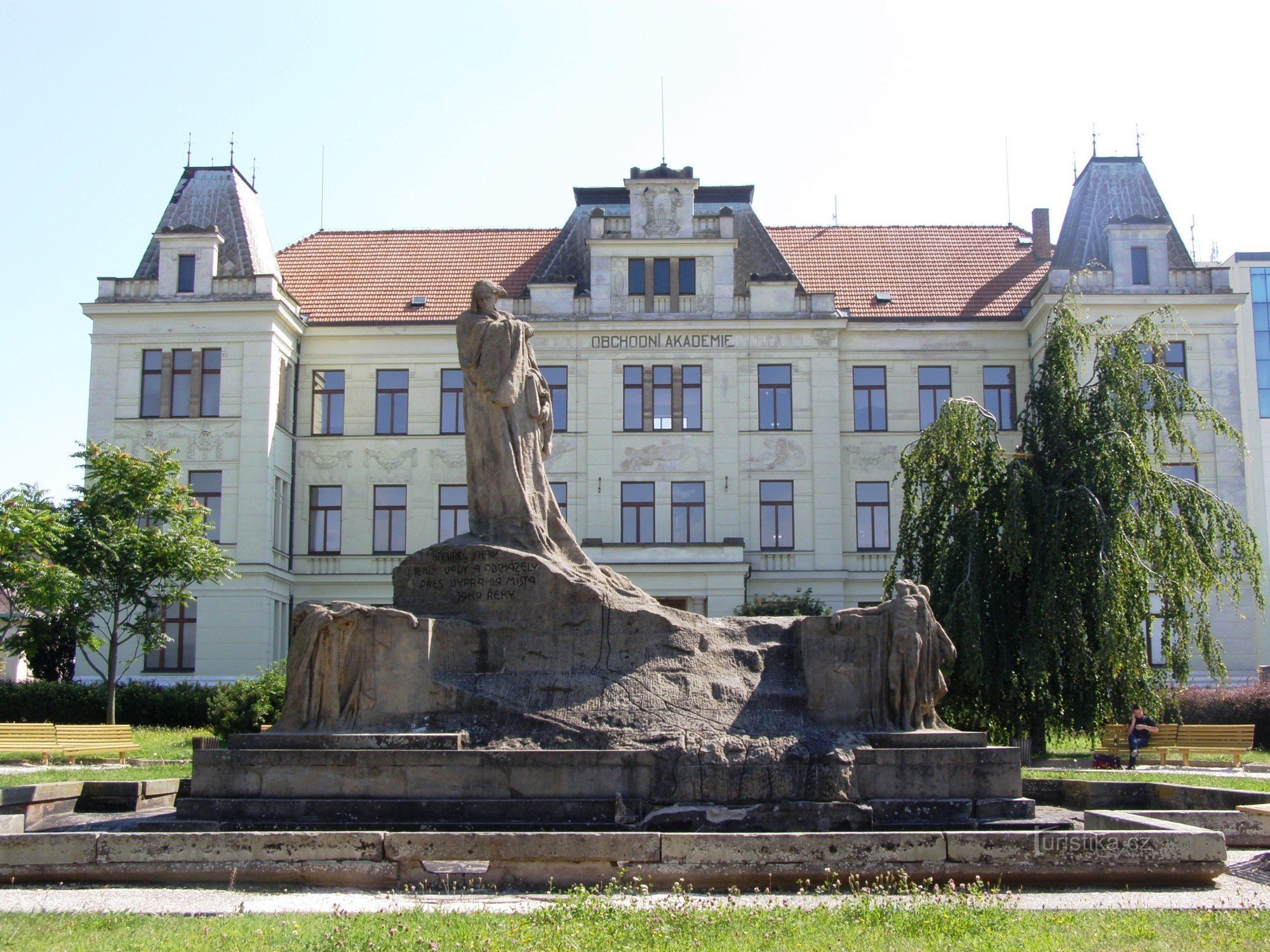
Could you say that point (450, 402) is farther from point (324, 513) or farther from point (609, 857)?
point (609, 857)

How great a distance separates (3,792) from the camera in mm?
13156

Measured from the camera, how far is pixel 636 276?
40.2 meters

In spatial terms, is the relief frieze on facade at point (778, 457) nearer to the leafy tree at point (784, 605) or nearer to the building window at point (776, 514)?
the building window at point (776, 514)

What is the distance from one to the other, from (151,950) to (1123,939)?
18.2 feet

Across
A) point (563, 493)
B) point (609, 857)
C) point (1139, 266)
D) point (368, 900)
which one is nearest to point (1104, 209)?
point (1139, 266)

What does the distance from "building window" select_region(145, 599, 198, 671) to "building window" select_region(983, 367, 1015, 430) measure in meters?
23.5

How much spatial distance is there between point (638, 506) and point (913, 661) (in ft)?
90.6

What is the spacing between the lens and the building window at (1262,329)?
63656 mm

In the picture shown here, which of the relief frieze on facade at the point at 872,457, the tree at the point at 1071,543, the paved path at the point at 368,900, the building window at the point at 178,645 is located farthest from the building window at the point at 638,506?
the paved path at the point at 368,900

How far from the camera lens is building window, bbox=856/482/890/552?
39719mm

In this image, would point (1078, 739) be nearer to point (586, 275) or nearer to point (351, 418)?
point (586, 275)

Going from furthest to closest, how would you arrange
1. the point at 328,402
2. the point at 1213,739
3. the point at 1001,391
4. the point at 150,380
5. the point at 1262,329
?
the point at 1262,329 → the point at 328,402 → the point at 1001,391 → the point at 150,380 → the point at 1213,739

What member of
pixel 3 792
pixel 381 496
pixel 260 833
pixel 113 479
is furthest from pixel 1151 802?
pixel 381 496

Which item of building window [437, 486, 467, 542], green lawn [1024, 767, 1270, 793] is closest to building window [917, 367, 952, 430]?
building window [437, 486, 467, 542]
